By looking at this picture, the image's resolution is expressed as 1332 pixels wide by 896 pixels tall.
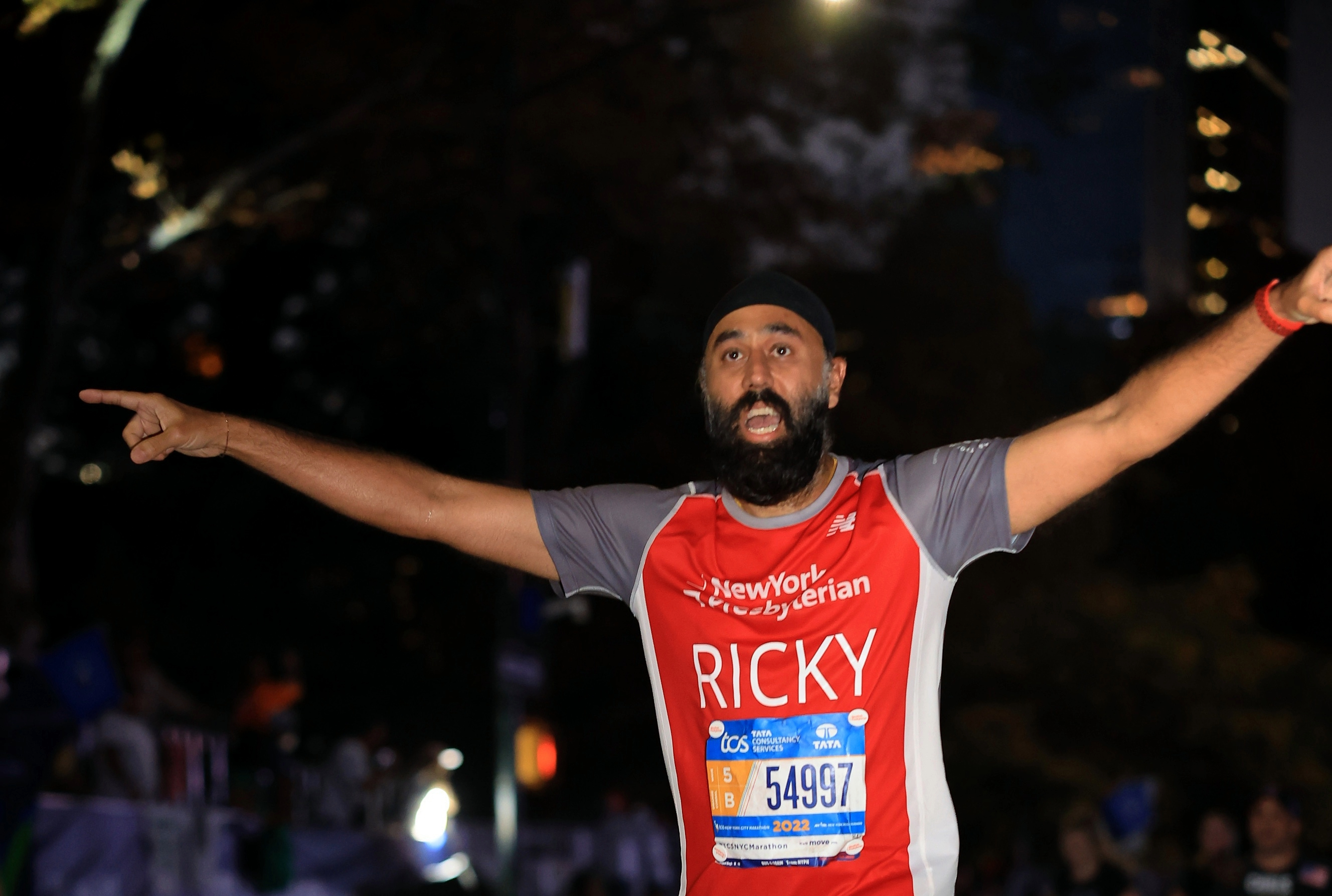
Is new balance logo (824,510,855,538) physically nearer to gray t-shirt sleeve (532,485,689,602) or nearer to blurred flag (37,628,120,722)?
gray t-shirt sleeve (532,485,689,602)

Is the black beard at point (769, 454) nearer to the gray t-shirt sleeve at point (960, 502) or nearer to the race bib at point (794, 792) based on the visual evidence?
the gray t-shirt sleeve at point (960, 502)

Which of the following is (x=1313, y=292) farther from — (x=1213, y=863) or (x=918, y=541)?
(x=1213, y=863)

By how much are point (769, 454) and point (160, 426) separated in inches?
61.0

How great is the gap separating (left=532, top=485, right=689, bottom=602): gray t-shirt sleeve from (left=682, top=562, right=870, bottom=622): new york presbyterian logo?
1.01 ft

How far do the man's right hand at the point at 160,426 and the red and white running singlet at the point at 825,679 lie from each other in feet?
4.04

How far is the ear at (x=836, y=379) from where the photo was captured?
395cm

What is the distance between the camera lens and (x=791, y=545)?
3.63 meters

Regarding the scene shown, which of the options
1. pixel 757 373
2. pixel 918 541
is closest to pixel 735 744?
pixel 918 541

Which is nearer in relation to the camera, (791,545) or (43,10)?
(791,545)

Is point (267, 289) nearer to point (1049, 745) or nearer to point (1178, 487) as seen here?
point (1049, 745)

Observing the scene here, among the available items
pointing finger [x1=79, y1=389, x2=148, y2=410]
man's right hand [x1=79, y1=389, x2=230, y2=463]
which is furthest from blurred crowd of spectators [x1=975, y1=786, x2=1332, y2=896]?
pointing finger [x1=79, y1=389, x2=148, y2=410]

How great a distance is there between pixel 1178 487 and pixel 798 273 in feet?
26.3

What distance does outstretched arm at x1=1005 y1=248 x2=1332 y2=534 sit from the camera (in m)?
2.97

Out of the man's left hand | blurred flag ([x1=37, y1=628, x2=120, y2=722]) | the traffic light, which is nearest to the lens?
the man's left hand
